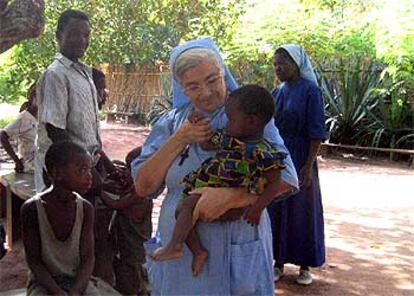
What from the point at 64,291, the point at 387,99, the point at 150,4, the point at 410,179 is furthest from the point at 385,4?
the point at 64,291

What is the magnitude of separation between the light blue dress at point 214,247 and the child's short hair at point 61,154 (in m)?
0.84

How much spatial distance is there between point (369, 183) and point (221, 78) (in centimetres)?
771

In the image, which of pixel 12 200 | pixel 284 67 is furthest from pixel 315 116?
pixel 12 200

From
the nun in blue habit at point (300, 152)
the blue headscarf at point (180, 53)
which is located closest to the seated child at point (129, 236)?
the nun in blue habit at point (300, 152)

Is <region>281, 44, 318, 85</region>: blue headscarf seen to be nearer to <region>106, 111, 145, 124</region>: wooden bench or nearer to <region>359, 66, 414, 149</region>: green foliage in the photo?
<region>359, 66, 414, 149</region>: green foliage

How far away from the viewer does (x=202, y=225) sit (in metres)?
1.74

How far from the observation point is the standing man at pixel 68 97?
9.88 feet

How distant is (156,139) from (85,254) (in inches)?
39.6

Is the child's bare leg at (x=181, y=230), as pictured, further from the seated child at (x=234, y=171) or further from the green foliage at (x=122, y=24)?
the green foliage at (x=122, y=24)

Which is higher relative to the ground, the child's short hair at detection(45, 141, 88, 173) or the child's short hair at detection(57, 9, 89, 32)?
the child's short hair at detection(57, 9, 89, 32)

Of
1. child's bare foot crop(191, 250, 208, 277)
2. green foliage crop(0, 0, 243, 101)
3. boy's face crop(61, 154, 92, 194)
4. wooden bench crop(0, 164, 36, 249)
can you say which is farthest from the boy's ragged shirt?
green foliage crop(0, 0, 243, 101)

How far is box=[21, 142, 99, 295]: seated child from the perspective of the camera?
→ 256 cm

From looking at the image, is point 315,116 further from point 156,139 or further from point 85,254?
point 156,139

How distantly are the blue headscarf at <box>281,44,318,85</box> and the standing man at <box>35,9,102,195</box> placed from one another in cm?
138
